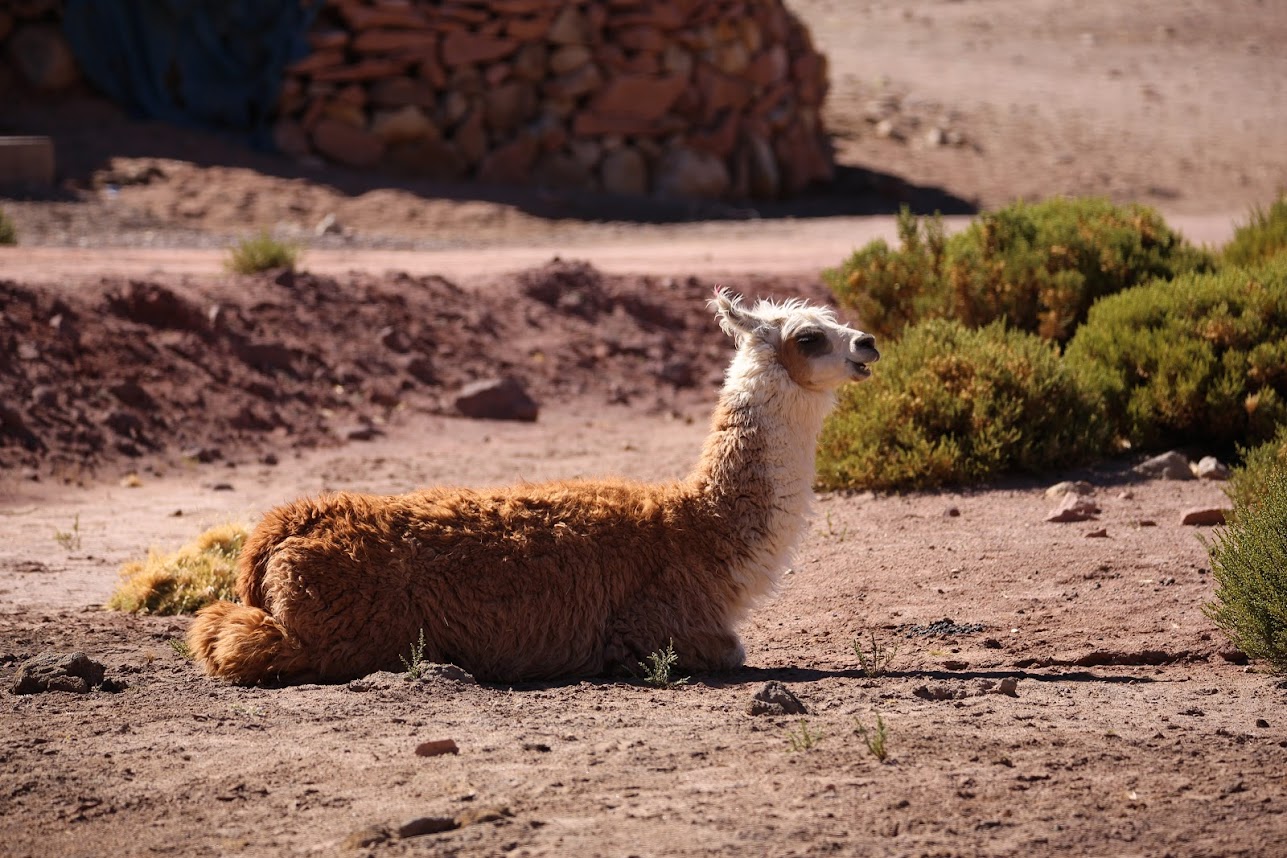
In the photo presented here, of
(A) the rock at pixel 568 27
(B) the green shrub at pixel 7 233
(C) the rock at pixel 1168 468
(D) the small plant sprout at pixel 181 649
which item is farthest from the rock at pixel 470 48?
(D) the small plant sprout at pixel 181 649

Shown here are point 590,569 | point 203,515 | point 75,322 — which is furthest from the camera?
point 75,322

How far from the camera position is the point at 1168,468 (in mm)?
10938

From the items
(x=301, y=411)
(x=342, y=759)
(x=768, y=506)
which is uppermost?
(x=768, y=506)

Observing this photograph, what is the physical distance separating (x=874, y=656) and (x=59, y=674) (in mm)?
3470

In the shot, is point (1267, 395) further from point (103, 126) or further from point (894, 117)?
point (894, 117)

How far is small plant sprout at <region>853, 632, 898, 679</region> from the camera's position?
701 centimetres

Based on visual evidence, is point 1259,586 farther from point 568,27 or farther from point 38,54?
point 38,54

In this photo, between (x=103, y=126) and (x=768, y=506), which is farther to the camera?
(x=103, y=126)

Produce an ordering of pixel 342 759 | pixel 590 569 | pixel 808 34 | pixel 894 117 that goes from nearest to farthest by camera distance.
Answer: pixel 342 759
pixel 590 569
pixel 808 34
pixel 894 117

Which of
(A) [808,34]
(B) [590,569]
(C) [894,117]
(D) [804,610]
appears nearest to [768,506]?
(B) [590,569]

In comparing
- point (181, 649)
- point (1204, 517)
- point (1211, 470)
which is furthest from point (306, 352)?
point (1204, 517)

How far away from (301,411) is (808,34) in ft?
63.2

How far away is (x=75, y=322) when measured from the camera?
45.9ft

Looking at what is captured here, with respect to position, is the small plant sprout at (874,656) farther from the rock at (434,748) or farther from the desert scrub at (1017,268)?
the desert scrub at (1017,268)
